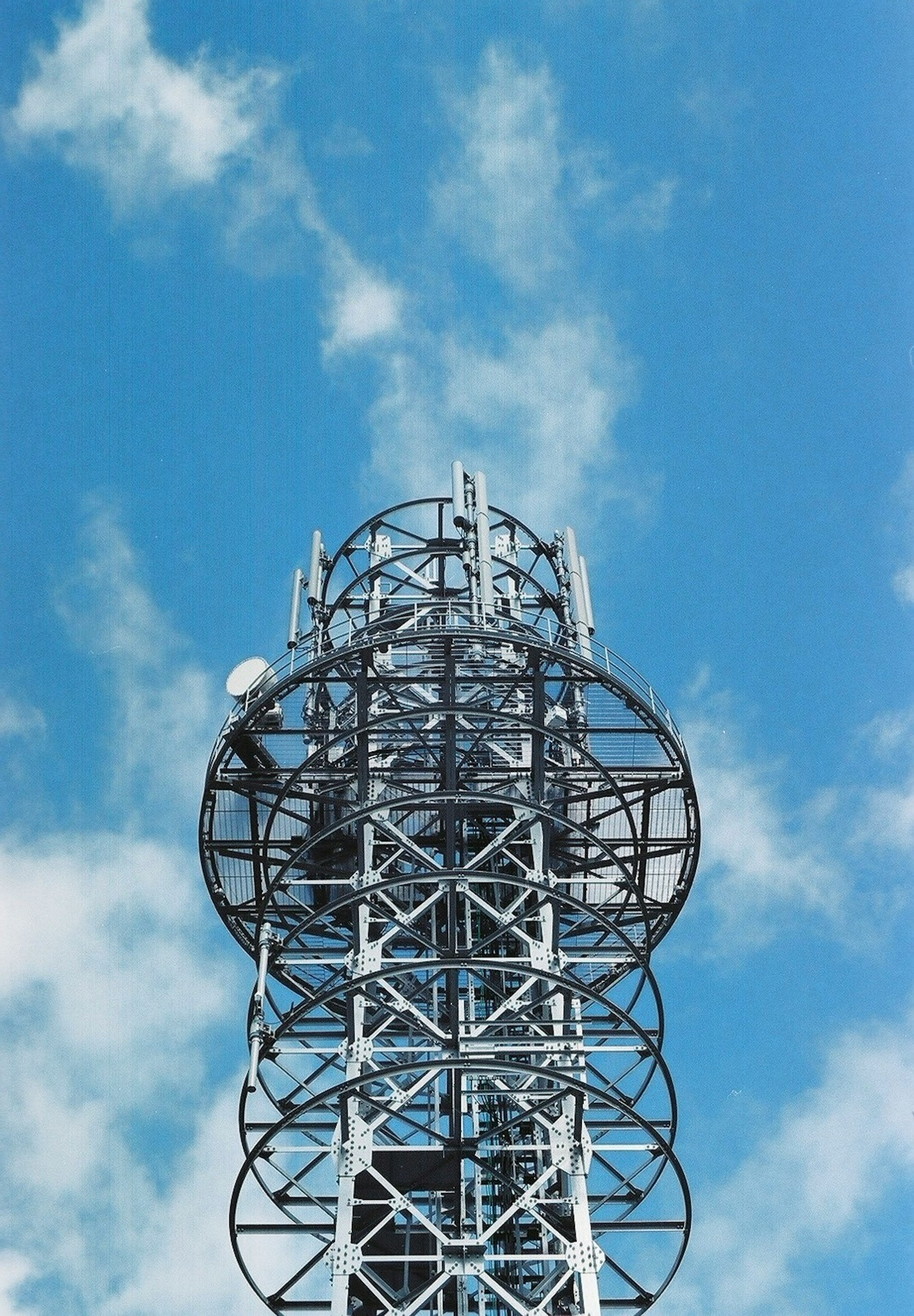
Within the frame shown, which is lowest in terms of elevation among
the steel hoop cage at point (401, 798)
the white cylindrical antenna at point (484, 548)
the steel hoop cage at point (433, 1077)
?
the steel hoop cage at point (433, 1077)

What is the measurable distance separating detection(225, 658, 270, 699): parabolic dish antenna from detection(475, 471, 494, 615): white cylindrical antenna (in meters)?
5.10

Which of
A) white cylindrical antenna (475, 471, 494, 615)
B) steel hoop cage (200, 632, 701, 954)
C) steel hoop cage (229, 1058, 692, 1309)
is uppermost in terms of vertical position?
white cylindrical antenna (475, 471, 494, 615)

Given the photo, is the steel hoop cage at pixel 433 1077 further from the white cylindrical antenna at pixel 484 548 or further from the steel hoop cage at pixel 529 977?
the white cylindrical antenna at pixel 484 548

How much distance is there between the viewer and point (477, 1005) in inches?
1460

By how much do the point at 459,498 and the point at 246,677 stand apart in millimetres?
7186

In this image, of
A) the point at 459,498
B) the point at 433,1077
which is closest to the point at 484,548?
the point at 459,498

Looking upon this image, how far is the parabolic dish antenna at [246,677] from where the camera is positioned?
3556 centimetres

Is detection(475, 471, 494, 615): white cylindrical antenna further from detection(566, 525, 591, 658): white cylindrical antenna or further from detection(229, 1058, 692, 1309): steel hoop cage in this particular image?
detection(229, 1058, 692, 1309): steel hoop cage

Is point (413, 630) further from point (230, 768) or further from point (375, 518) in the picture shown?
point (375, 518)

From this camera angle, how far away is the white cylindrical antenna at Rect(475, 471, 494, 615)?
35.3m

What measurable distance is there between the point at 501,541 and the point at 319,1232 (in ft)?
61.7

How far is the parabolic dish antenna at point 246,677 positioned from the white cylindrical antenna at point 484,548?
5.10 meters


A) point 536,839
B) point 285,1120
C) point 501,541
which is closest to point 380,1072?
point 285,1120

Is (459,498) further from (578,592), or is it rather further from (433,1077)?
(433,1077)
